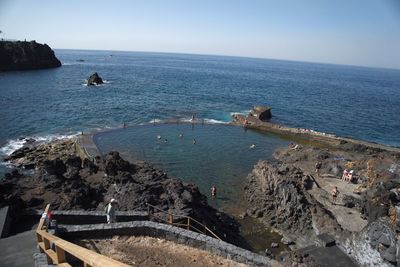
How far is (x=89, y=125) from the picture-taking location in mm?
47438

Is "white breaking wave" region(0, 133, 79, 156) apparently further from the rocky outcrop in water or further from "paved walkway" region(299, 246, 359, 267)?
"paved walkway" region(299, 246, 359, 267)

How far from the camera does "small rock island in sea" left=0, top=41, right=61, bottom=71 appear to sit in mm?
104125

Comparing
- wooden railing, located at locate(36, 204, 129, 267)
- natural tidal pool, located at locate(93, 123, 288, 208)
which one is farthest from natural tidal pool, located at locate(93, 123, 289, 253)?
wooden railing, located at locate(36, 204, 129, 267)

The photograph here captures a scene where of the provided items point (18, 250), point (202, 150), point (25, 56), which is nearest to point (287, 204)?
point (202, 150)

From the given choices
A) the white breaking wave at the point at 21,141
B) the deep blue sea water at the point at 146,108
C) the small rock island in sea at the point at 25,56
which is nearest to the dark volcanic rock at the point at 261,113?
the deep blue sea water at the point at 146,108

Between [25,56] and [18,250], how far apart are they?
389 ft

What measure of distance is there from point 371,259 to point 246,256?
7171 millimetres

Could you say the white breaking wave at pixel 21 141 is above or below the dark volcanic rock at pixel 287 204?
below

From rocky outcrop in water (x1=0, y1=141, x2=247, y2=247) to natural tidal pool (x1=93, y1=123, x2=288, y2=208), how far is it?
519 cm

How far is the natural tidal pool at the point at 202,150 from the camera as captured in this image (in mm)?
30922

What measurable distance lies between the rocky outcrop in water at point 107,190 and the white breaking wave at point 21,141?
652 cm

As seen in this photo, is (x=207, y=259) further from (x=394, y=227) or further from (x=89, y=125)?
(x=89, y=125)

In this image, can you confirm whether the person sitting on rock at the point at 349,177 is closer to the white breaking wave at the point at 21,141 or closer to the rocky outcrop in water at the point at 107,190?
the rocky outcrop in water at the point at 107,190

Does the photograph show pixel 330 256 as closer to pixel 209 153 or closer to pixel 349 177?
pixel 349 177
